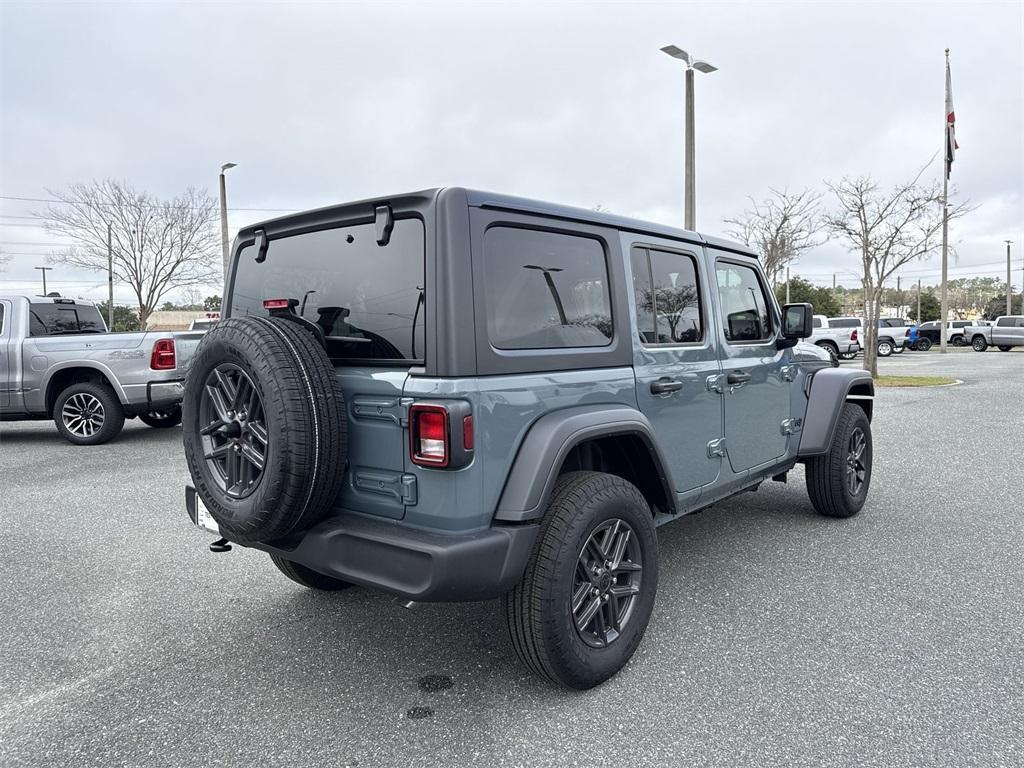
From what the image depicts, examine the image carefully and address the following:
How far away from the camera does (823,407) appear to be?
469 cm

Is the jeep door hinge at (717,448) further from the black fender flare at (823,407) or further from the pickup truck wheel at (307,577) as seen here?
the pickup truck wheel at (307,577)

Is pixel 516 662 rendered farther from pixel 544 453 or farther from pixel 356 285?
pixel 356 285

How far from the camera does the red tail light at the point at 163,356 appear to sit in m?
8.32

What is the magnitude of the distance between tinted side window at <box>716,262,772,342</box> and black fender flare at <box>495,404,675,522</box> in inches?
57.7

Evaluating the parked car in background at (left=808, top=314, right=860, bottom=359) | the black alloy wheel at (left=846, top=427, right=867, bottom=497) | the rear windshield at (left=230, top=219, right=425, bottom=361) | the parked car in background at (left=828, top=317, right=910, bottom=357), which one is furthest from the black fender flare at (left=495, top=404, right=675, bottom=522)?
the parked car in background at (left=828, top=317, right=910, bottom=357)

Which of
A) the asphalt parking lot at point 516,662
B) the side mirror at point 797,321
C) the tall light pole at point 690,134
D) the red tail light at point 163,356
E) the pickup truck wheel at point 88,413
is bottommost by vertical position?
the asphalt parking lot at point 516,662

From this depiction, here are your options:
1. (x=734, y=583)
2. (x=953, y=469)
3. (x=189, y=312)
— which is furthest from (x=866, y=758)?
(x=189, y=312)

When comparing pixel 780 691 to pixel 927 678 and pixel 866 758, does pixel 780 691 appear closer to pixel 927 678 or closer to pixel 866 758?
pixel 866 758

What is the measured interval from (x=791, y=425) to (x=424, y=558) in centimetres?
299

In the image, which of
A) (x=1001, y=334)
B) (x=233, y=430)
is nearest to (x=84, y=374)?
(x=233, y=430)

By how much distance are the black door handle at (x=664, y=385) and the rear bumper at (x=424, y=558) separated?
1019 millimetres

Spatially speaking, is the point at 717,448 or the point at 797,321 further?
Result: the point at 797,321

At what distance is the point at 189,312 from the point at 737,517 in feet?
197

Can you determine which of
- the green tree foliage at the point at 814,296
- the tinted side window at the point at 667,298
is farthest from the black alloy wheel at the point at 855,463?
the green tree foliage at the point at 814,296
